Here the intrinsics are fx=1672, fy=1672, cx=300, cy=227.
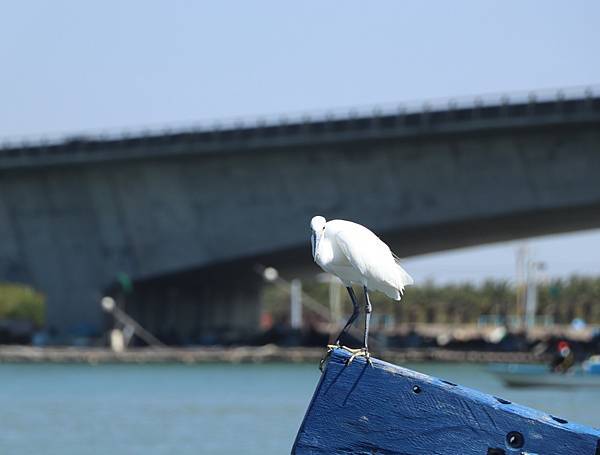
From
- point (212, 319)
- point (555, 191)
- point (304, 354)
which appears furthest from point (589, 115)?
point (212, 319)

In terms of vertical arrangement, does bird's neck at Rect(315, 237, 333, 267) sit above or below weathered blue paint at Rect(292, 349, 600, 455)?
above

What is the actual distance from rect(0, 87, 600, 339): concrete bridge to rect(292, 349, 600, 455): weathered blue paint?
5495 cm

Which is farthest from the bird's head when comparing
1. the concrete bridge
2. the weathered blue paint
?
the concrete bridge

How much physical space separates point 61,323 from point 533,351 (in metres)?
24.0

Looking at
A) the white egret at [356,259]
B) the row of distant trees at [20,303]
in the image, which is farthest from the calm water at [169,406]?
the white egret at [356,259]

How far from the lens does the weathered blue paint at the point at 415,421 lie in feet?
36.4

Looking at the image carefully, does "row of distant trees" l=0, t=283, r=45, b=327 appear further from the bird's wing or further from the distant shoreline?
the bird's wing

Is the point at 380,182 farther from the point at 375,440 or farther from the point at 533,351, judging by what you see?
the point at 375,440

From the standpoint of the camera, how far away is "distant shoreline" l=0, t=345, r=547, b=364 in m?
77.4

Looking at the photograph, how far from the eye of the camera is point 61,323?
81750mm

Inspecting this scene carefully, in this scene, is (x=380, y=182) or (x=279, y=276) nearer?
(x=380, y=182)

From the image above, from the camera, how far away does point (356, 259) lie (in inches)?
455

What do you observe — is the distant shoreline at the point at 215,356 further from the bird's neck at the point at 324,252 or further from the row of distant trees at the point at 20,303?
the bird's neck at the point at 324,252

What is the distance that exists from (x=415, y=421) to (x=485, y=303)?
151 m
